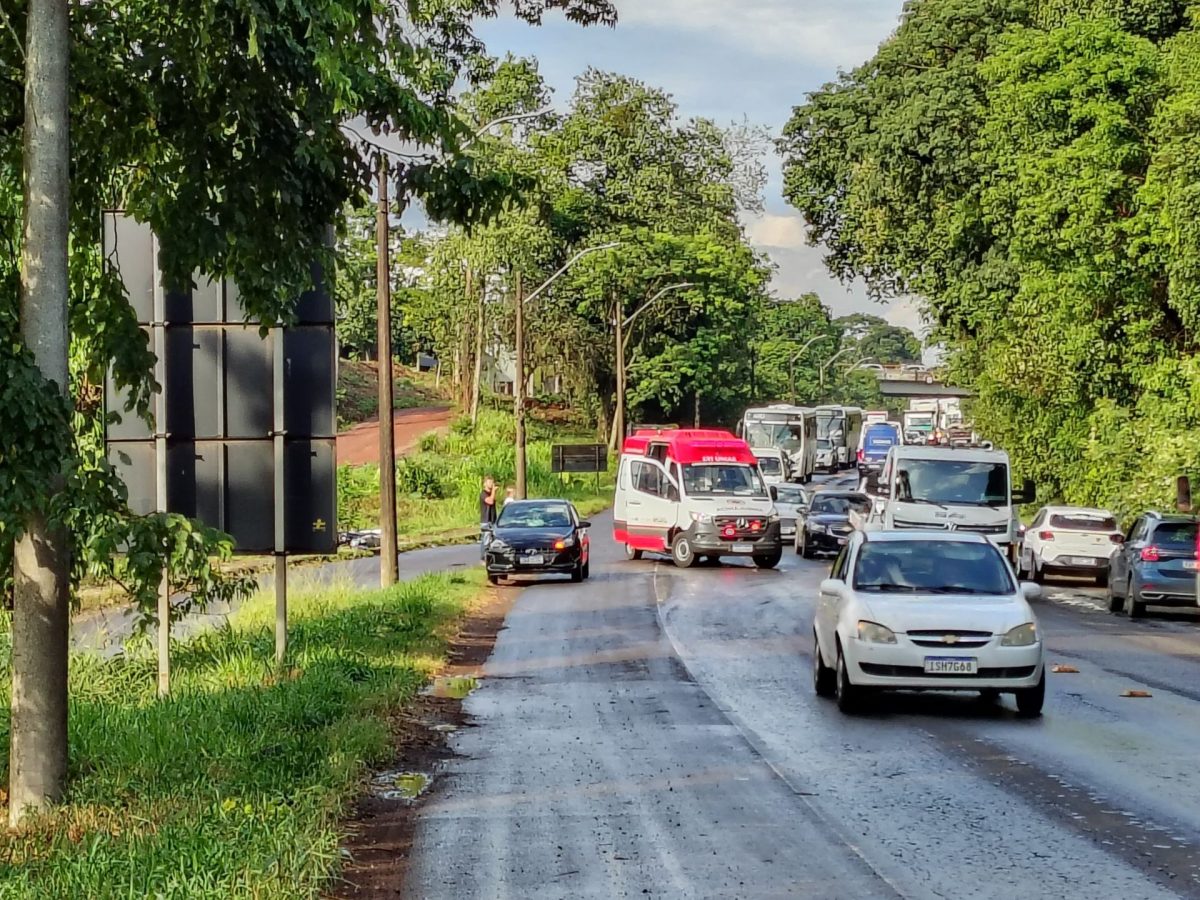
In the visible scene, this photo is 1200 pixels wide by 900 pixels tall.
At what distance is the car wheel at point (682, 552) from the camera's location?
36062 millimetres

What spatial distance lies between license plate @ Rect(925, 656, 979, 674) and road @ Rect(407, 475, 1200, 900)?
44 centimetres

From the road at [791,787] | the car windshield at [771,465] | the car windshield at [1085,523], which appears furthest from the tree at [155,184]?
the car windshield at [771,465]

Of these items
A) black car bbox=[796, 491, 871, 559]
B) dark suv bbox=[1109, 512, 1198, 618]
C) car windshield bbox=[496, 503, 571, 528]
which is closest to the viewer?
dark suv bbox=[1109, 512, 1198, 618]

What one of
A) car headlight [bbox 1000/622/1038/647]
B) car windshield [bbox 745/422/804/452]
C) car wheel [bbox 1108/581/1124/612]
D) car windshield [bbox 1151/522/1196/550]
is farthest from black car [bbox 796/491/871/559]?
car windshield [bbox 745/422/804/452]

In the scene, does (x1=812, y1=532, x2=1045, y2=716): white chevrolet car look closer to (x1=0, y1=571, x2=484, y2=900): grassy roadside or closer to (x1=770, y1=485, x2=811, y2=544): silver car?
(x1=0, y1=571, x2=484, y2=900): grassy roadside

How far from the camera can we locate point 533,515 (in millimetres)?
33031

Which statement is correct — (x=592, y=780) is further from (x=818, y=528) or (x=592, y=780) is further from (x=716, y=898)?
(x=818, y=528)

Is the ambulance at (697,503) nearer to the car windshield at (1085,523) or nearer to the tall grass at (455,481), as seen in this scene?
the car windshield at (1085,523)

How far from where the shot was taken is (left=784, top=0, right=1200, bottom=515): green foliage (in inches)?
1415

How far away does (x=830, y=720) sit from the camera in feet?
46.9

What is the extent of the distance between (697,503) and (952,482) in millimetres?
6212

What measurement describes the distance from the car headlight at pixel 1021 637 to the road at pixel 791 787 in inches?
26.0

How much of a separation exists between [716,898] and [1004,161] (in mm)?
34732

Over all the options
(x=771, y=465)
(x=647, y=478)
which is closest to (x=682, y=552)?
(x=647, y=478)
